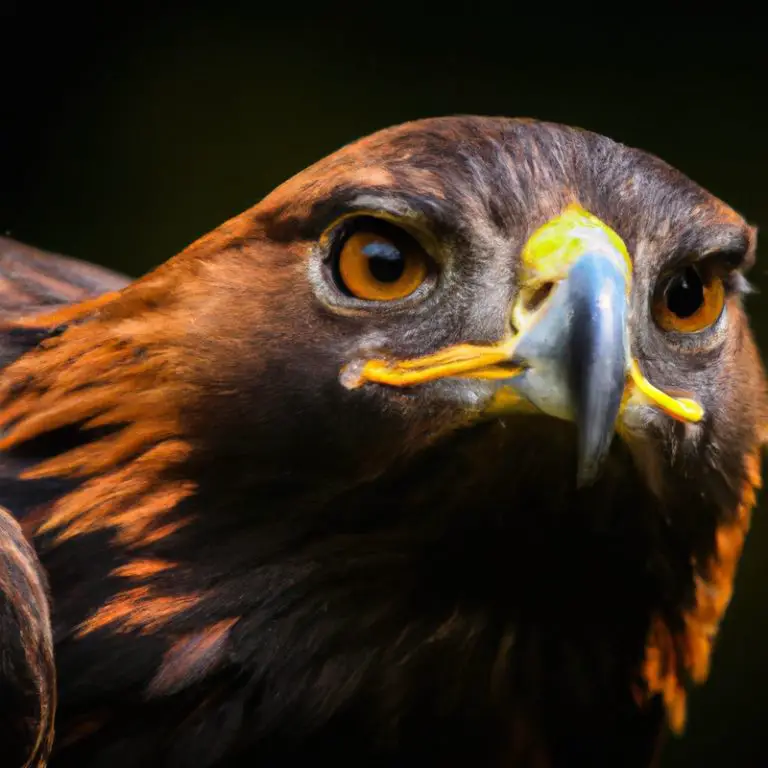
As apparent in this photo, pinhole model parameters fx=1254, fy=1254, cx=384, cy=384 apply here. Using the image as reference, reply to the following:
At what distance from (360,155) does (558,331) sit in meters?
0.31

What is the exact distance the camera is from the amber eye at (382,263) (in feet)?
3.97

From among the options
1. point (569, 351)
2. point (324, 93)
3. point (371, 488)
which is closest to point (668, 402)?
point (569, 351)

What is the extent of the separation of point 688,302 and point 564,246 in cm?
23

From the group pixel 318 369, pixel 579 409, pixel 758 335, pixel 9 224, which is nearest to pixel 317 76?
pixel 9 224

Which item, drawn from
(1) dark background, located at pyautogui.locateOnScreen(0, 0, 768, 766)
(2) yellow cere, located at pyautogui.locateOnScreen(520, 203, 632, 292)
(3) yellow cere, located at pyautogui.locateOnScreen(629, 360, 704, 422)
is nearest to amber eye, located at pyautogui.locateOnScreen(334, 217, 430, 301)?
(2) yellow cere, located at pyautogui.locateOnScreen(520, 203, 632, 292)

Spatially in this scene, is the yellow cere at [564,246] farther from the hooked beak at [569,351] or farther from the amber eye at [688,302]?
the amber eye at [688,302]

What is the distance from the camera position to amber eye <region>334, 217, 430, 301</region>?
1210mm

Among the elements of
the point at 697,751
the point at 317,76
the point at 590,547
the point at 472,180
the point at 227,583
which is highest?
the point at 317,76

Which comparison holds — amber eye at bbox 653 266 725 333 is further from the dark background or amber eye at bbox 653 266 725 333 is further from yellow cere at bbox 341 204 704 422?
the dark background

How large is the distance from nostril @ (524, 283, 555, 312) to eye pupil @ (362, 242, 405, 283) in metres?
0.14

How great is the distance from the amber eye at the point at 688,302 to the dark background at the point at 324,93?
1374 mm

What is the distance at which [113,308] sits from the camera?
4.60 ft

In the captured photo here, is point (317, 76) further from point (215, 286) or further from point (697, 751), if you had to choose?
point (697, 751)

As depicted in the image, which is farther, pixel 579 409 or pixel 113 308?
pixel 113 308
